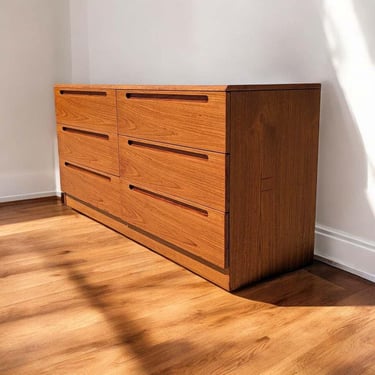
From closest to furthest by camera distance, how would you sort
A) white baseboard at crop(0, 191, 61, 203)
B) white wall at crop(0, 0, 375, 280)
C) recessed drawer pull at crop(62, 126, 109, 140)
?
white wall at crop(0, 0, 375, 280)
recessed drawer pull at crop(62, 126, 109, 140)
white baseboard at crop(0, 191, 61, 203)

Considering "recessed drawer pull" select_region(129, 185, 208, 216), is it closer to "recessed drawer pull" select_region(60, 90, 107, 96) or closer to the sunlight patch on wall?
"recessed drawer pull" select_region(60, 90, 107, 96)

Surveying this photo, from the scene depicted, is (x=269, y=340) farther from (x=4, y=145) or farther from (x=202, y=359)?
(x=4, y=145)

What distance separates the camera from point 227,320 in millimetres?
1424

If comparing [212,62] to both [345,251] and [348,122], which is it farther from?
[345,251]

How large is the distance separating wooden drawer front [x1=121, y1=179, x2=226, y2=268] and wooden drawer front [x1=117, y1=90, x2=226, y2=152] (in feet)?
0.78

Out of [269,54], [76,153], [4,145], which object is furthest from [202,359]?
[4,145]

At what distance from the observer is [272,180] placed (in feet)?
5.46

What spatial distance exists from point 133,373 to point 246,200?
0.68m

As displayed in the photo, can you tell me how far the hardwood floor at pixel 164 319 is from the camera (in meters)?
1.21

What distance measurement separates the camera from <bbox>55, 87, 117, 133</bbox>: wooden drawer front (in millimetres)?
2129

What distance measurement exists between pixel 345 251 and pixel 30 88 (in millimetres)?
2096

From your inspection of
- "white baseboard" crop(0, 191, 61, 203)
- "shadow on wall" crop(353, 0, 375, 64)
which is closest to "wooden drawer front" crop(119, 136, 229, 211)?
"shadow on wall" crop(353, 0, 375, 64)

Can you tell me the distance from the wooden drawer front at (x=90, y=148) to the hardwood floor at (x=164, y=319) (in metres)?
0.43

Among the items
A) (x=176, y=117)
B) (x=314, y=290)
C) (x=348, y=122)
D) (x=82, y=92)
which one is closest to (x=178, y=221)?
(x=176, y=117)
